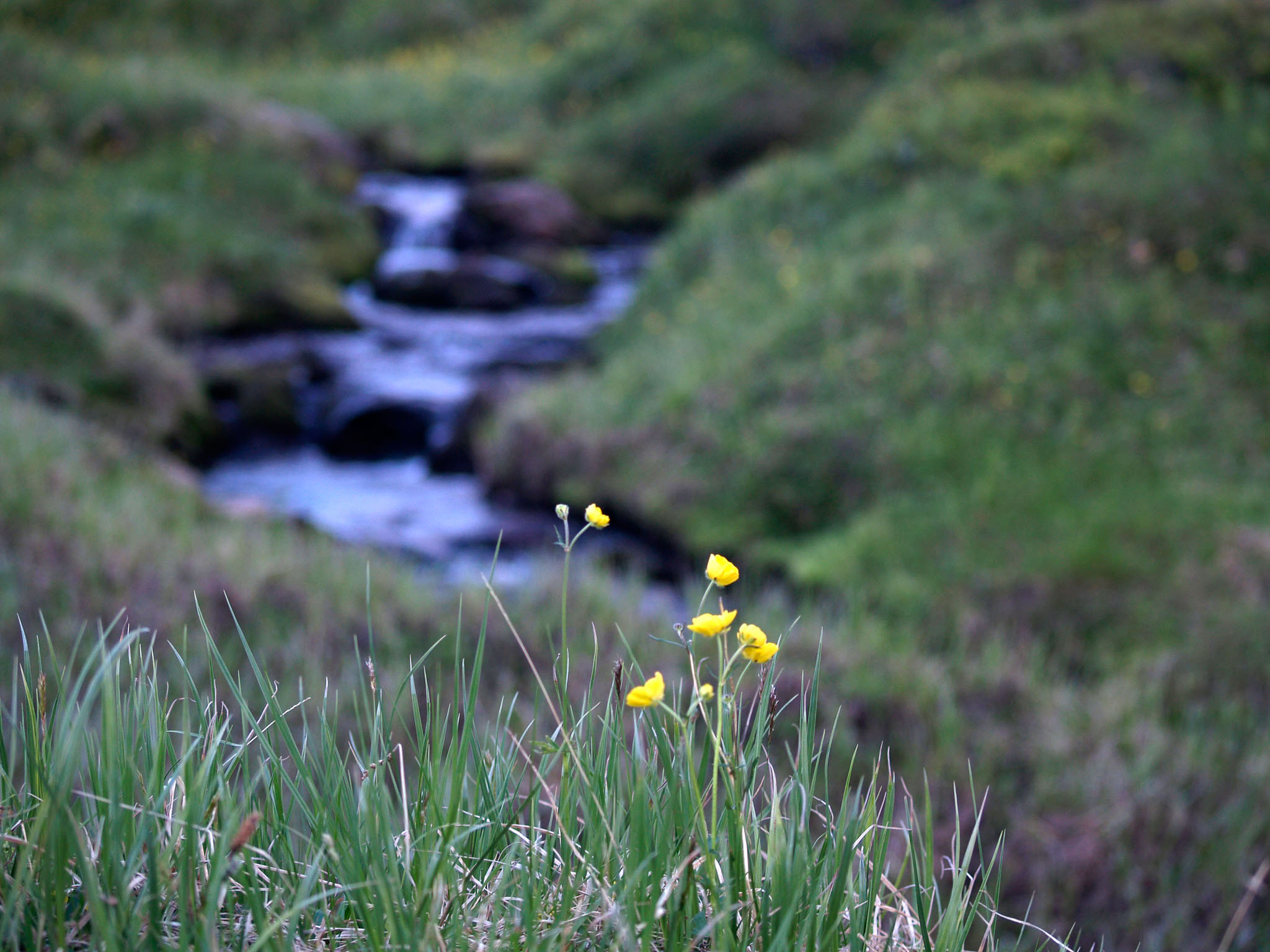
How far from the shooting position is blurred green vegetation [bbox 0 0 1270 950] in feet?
14.6

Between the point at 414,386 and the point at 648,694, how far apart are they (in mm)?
10167

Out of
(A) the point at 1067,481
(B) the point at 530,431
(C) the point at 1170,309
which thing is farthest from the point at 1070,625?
(B) the point at 530,431

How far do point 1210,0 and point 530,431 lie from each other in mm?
8933

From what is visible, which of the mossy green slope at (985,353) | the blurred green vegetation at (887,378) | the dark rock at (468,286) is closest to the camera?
A: the blurred green vegetation at (887,378)

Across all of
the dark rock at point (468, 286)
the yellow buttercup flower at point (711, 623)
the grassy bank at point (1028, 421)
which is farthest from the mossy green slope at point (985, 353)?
the yellow buttercup flower at point (711, 623)

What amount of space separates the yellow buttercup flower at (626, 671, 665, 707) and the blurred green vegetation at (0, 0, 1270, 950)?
1122 mm

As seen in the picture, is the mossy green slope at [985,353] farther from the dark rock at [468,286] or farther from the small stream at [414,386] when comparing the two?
the dark rock at [468,286]

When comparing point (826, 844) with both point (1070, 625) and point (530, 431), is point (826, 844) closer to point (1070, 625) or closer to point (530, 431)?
point (1070, 625)

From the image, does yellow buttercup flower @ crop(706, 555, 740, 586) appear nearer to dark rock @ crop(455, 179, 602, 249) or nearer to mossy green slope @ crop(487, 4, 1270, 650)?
mossy green slope @ crop(487, 4, 1270, 650)

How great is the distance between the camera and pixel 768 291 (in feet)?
33.0

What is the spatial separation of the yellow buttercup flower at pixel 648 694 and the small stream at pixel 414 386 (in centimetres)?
401

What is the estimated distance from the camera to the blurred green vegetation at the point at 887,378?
176 inches

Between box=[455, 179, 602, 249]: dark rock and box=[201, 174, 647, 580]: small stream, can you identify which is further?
box=[455, 179, 602, 249]: dark rock

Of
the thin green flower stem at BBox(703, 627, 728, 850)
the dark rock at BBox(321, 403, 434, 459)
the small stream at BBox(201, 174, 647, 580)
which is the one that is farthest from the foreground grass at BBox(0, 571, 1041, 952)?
the dark rock at BBox(321, 403, 434, 459)
